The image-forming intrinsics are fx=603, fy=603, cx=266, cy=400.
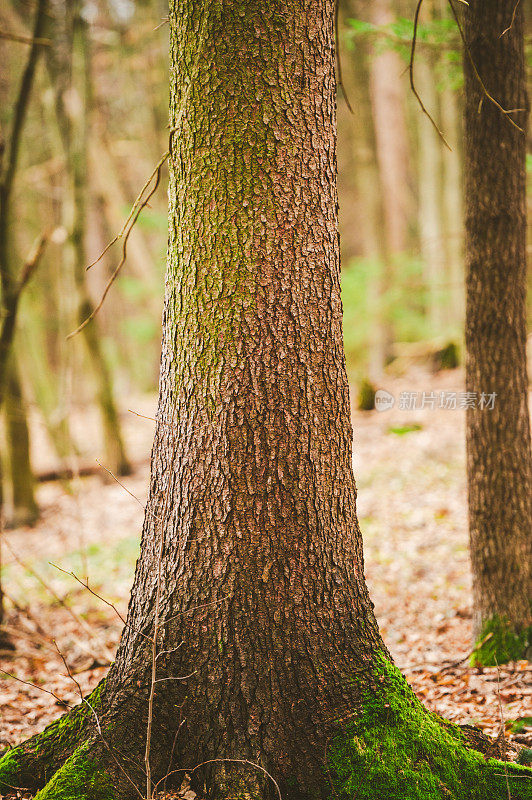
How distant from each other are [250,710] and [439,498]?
6.05 metres

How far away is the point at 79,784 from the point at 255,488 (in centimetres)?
137

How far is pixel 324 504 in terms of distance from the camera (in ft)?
8.41

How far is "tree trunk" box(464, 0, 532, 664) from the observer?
389 cm

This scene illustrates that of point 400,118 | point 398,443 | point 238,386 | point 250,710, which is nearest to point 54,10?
point 400,118

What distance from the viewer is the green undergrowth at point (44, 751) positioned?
8.70 ft

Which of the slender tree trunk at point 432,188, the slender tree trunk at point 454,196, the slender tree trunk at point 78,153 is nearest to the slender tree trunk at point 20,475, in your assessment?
the slender tree trunk at point 78,153

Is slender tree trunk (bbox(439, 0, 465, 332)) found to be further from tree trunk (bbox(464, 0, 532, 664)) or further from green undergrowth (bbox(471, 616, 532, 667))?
green undergrowth (bbox(471, 616, 532, 667))

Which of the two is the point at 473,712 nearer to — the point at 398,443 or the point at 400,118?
the point at 398,443

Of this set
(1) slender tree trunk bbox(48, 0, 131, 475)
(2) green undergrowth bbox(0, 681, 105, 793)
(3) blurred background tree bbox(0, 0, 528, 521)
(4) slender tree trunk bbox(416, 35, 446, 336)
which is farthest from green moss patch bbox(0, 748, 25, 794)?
(4) slender tree trunk bbox(416, 35, 446, 336)

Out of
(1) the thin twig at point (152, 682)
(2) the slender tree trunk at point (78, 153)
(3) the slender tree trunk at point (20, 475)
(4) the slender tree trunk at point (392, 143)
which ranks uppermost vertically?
(4) the slender tree trunk at point (392, 143)

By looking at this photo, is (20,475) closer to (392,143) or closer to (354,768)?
(354,768)

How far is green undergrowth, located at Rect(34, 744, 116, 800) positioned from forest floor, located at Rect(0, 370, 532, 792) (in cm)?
33

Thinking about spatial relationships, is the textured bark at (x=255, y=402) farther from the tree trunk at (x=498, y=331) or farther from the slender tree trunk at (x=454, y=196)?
the slender tree trunk at (x=454, y=196)

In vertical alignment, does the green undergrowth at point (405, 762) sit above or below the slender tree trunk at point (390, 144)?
below
